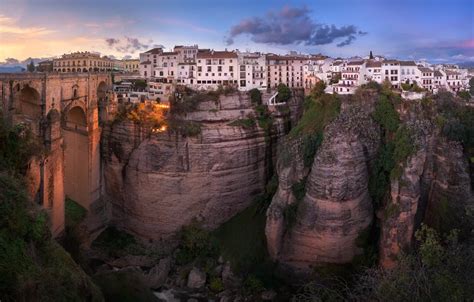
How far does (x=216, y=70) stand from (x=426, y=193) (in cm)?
1537

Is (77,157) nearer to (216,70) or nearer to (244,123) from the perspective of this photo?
(244,123)

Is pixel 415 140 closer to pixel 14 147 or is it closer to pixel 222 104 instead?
pixel 222 104

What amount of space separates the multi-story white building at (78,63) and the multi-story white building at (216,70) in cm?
1211

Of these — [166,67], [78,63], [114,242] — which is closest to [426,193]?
[114,242]

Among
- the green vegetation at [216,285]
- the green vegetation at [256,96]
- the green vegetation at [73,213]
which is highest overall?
the green vegetation at [256,96]

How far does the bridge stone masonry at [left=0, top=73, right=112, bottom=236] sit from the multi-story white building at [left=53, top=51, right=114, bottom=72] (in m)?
12.9

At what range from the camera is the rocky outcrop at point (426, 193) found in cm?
1745

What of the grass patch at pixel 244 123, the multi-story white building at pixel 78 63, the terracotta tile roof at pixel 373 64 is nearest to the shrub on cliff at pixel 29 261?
the grass patch at pixel 244 123

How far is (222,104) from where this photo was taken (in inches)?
965

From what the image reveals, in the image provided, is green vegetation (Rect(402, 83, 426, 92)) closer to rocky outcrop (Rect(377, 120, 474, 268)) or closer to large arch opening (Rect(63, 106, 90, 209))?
rocky outcrop (Rect(377, 120, 474, 268))

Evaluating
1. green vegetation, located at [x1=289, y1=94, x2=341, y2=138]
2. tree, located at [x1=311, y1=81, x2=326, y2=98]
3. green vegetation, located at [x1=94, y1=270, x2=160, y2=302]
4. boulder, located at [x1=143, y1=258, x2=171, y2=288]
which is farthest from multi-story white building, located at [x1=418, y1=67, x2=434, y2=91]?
green vegetation, located at [x1=94, y1=270, x2=160, y2=302]

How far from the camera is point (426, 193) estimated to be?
1903 centimetres

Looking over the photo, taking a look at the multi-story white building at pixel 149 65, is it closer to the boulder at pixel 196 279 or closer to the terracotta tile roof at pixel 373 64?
the terracotta tile roof at pixel 373 64

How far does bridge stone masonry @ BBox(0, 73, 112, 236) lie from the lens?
58.5 feet
